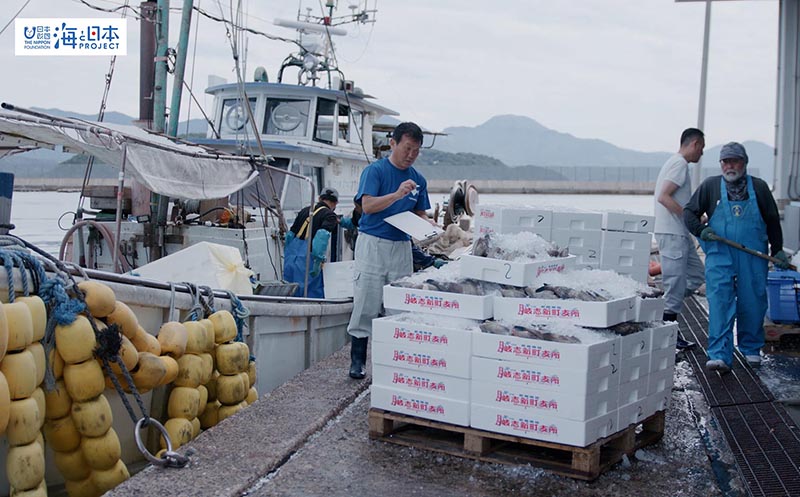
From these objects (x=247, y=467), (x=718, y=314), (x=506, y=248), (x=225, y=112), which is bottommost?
(x=247, y=467)

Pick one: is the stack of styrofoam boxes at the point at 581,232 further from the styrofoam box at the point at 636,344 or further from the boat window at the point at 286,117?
the boat window at the point at 286,117

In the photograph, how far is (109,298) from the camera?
15.1 feet

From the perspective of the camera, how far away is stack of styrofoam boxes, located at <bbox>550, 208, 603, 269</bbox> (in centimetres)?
669

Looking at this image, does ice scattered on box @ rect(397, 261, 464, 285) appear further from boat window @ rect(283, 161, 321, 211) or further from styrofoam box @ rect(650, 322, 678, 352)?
boat window @ rect(283, 161, 321, 211)

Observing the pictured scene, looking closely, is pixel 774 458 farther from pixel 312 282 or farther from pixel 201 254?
pixel 312 282

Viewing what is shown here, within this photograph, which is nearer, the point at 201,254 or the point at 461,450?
the point at 461,450

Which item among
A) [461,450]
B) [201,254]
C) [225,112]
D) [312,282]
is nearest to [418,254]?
[312,282]

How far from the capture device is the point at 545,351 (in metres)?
4.02

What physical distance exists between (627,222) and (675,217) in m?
0.62

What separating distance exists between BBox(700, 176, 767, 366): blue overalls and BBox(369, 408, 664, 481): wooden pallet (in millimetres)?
2212

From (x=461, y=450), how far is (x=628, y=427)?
91 cm

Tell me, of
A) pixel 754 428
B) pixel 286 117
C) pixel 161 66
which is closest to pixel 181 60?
pixel 161 66

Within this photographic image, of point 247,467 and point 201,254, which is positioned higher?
point 201,254

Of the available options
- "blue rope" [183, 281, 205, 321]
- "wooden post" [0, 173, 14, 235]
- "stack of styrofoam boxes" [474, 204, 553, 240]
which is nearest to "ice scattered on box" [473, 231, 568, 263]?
"stack of styrofoam boxes" [474, 204, 553, 240]
